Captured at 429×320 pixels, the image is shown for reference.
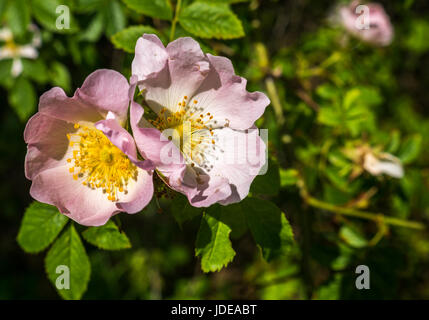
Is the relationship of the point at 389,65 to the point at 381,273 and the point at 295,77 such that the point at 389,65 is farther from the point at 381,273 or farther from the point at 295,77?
the point at 381,273

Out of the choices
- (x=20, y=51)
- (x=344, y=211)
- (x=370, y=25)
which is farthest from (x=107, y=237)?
(x=370, y=25)

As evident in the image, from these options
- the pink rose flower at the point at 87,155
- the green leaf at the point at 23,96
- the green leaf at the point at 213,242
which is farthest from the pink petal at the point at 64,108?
the green leaf at the point at 23,96

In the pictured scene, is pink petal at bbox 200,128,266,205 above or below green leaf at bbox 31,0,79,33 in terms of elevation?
below

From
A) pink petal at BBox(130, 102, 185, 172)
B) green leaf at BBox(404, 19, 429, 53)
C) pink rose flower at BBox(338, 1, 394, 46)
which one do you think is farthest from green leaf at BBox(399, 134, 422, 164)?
green leaf at BBox(404, 19, 429, 53)

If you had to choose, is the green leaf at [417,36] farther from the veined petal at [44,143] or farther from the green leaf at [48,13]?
the veined petal at [44,143]

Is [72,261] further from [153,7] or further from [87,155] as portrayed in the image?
[153,7]

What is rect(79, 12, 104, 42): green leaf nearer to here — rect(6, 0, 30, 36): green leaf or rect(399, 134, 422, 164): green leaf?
rect(6, 0, 30, 36): green leaf

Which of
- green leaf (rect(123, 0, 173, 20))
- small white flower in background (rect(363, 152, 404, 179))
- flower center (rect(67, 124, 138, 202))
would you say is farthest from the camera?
small white flower in background (rect(363, 152, 404, 179))
